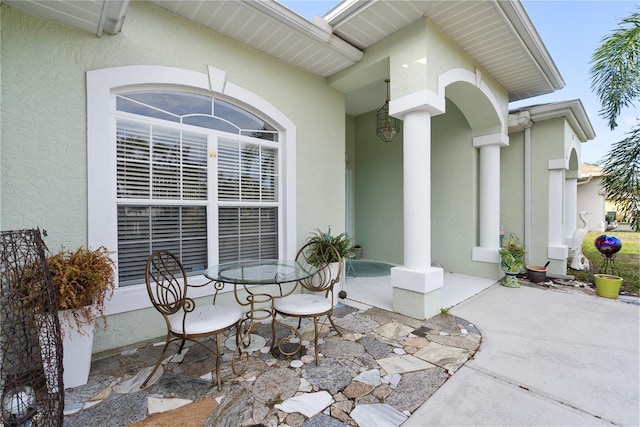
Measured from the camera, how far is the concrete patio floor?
184 centimetres

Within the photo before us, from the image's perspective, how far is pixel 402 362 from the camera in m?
2.49

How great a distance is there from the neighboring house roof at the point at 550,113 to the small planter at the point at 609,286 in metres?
2.95

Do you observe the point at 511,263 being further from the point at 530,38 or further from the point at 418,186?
the point at 530,38

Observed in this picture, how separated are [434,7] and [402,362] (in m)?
3.72

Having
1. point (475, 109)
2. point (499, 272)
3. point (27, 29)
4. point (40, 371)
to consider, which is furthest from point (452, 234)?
point (27, 29)

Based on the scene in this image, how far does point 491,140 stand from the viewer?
514 centimetres

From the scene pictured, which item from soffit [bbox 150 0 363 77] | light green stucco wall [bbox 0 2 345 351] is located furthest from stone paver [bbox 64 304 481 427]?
soffit [bbox 150 0 363 77]

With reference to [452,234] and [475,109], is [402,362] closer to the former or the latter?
[452,234]

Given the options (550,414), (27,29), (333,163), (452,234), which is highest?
(27,29)

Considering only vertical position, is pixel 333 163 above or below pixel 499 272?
above

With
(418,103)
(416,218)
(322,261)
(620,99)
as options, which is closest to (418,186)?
(416,218)

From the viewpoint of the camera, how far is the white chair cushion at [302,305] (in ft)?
8.32

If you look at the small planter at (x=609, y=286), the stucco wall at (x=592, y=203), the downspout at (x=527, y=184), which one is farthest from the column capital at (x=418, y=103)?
the stucco wall at (x=592, y=203)

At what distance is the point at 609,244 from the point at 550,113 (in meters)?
2.55
